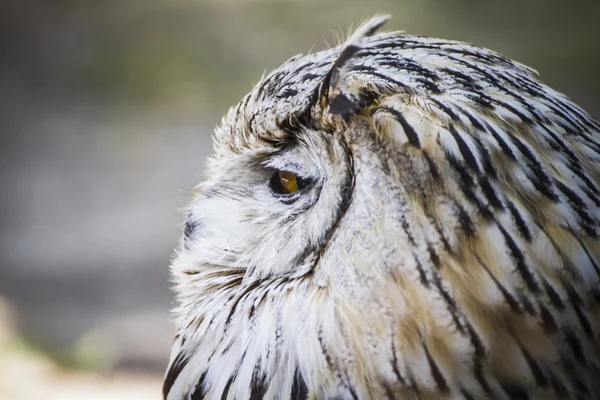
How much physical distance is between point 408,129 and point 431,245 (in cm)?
16

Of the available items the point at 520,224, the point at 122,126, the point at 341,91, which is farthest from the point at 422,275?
the point at 122,126

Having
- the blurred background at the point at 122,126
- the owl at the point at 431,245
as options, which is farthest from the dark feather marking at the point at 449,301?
the blurred background at the point at 122,126

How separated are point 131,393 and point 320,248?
1841 millimetres

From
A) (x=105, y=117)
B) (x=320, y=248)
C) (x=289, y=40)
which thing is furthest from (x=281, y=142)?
(x=105, y=117)

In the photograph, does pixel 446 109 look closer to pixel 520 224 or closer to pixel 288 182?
pixel 520 224

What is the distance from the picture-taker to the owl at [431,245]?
780 mm

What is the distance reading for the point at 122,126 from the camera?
4.04m

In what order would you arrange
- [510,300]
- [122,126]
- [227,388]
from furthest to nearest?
[122,126], [227,388], [510,300]

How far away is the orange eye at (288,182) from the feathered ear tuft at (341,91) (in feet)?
0.49

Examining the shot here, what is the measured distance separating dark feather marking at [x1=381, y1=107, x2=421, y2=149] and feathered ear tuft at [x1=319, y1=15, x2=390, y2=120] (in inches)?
2.1

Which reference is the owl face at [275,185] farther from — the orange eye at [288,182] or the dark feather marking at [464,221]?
the dark feather marking at [464,221]

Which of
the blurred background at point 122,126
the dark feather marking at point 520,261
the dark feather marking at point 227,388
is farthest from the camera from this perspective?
the blurred background at point 122,126

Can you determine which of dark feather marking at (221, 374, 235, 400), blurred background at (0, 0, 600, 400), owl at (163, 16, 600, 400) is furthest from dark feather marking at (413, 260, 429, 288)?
blurred background at (0, 0, 600, 400)

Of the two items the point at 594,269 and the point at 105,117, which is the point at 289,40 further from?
the point at 594,269
